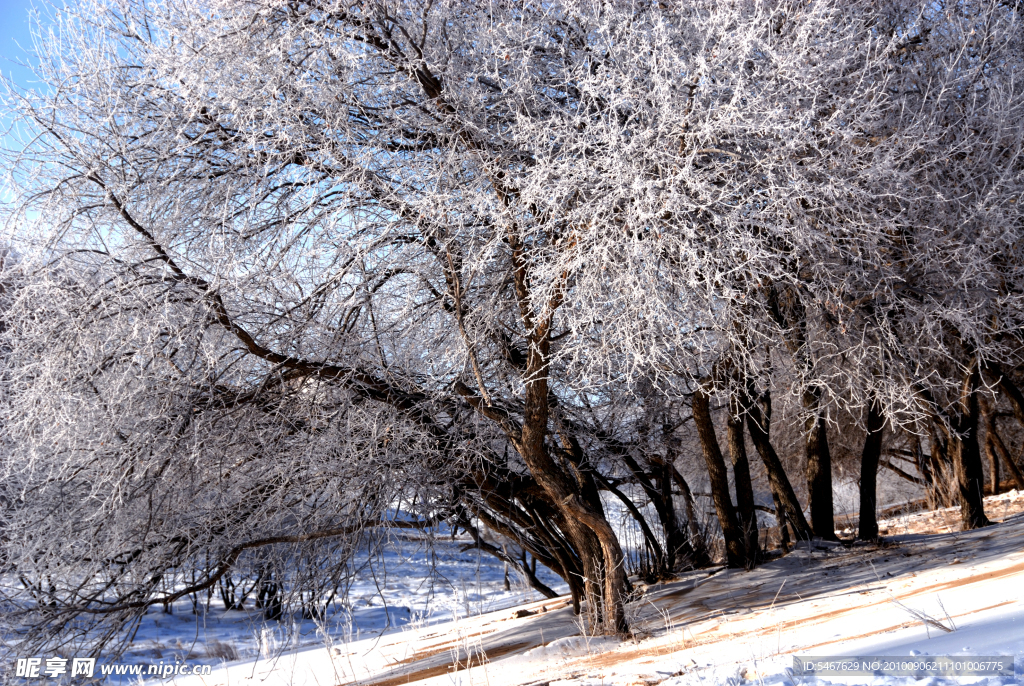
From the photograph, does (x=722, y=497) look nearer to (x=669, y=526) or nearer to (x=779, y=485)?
(x=669, y=526)

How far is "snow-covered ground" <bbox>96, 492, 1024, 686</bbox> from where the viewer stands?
12.8ft

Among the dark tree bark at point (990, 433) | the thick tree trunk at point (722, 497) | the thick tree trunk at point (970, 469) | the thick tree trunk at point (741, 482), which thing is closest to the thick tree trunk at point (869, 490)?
the thick tree trunk at point (970, 469)

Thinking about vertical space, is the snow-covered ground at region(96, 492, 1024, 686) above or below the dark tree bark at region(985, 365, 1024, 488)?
below

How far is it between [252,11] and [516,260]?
2.82 metres

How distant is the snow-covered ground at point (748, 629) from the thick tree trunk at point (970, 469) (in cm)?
99

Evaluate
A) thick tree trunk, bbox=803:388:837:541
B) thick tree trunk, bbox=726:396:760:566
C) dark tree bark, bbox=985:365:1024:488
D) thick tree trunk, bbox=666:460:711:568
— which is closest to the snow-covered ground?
thick tree trunk, bbox=726:396:760:566

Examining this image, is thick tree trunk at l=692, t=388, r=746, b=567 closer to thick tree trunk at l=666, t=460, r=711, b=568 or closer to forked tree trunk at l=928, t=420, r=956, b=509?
thick tree trunk at l=666, t=460, r=711, b=568

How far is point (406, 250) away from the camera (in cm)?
661

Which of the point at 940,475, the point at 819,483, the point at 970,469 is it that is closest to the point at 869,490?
the point at 819,483

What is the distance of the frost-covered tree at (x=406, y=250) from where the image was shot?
5.35 metres

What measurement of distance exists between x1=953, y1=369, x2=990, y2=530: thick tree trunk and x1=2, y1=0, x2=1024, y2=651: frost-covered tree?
129 inches

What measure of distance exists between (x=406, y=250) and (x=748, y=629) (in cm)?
391

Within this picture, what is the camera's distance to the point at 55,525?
254 inches

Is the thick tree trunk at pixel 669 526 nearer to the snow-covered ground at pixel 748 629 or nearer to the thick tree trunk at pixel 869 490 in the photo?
the snow-covered ground at pixel 748 629
